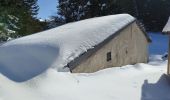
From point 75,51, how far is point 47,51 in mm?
889

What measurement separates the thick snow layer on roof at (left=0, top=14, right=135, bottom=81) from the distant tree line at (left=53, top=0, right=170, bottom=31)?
86.1 ft

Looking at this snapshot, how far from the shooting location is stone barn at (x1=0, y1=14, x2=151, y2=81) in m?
10.7

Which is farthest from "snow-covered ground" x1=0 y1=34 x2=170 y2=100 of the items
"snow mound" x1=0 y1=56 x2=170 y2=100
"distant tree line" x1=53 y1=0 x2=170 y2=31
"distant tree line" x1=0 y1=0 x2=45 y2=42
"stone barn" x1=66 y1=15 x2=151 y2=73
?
"distant tree line" x1=53 y1=0 x2=170 y2=31

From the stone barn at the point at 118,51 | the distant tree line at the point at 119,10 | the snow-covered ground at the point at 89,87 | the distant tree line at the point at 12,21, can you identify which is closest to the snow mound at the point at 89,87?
the snow-covered ground at the point at 89,87

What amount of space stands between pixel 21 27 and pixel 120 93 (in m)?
17.7

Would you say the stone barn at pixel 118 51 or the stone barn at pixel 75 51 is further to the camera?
the stone barn at pixel 118 51

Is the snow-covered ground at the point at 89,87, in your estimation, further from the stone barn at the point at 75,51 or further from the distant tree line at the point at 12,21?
the distant tree line at the point at 12,21

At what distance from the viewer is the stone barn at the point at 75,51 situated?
1072 cm

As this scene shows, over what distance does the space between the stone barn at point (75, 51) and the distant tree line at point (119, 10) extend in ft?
78.5

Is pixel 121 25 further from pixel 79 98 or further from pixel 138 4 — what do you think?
pixel 138 4

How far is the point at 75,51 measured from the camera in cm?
1149

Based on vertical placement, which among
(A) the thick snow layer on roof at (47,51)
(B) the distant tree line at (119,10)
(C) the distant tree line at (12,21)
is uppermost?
(A) the thick snow layer on roof at (47,51)

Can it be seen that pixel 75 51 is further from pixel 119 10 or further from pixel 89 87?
pixel 119 10

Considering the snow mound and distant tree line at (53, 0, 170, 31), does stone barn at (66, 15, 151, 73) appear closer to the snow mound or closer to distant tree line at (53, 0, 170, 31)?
the snow mound
